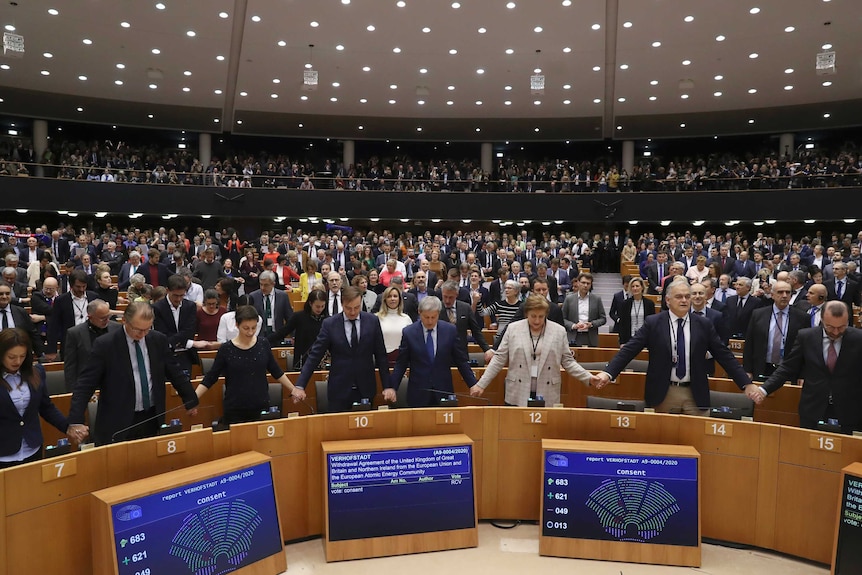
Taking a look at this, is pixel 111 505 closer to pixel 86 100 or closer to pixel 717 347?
pixel 717 347

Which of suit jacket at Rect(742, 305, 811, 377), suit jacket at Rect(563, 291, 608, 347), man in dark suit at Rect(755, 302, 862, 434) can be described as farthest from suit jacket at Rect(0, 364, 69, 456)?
suit jacket at Rect(742, 305, 811, 377)

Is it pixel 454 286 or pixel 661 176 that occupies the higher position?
pixel 661 176

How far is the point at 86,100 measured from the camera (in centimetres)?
2061

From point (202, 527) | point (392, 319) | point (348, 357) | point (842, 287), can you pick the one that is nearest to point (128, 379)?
point (202, 527)

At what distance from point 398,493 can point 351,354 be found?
3.79 ft

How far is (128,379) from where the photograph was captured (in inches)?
154

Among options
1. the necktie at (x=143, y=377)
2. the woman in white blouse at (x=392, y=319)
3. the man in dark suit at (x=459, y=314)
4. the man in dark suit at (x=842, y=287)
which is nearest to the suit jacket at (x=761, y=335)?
the man in dark suit at (x=459, y=314)

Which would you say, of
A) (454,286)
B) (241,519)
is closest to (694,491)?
(241,519)

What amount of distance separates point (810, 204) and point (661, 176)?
15.0 feet

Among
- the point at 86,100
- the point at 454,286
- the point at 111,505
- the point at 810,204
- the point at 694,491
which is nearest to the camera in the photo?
the point at 111,505

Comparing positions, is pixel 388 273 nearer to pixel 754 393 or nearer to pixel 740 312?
pixel 740 312

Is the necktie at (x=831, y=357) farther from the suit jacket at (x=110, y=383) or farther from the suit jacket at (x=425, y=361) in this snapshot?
the suit jacket at (x=110, y=383)

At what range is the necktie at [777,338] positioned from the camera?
570cm

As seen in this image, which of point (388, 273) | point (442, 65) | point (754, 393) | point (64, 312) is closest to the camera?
point (754, 393)
